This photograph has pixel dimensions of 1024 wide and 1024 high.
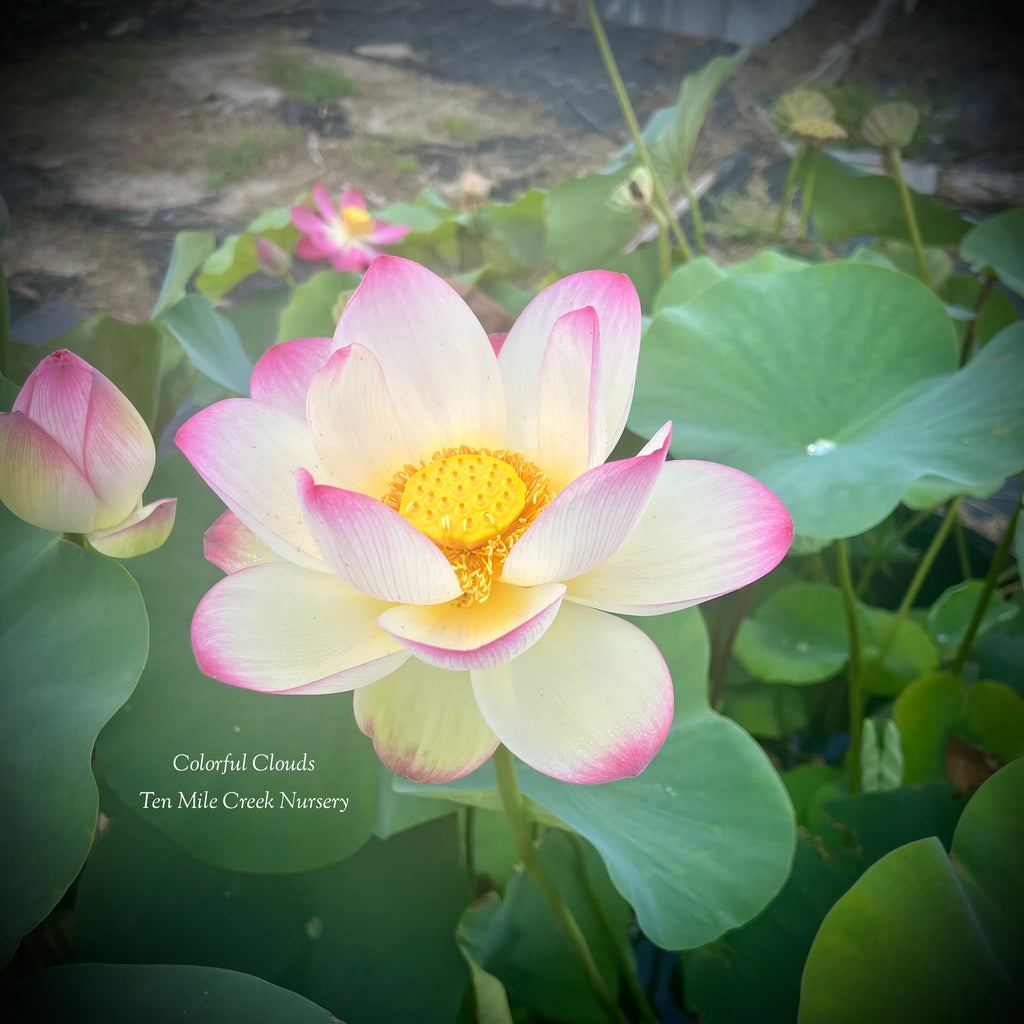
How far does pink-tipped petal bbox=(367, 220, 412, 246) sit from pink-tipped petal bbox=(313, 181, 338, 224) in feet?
0.12

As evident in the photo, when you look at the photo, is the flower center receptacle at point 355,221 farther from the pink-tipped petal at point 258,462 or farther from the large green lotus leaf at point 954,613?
the large green lotus leaf at point 954,613

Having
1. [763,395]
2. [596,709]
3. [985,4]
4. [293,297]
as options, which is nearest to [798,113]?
[985,4]

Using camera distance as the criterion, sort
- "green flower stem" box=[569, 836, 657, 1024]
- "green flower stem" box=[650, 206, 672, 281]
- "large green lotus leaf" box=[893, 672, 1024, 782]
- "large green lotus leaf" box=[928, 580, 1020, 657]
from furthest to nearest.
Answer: "large green lotus leaf" box=[928, 580, 1020, 657] < "green flower stem" box=[650, 206, 672, 281] < "large green lotus leaf" box=[893, 672, 1024, 782] < "green flower stem" box=[569, 836, 657, 1024]

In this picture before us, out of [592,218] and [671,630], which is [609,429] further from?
[592,218]

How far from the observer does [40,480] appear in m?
0.32

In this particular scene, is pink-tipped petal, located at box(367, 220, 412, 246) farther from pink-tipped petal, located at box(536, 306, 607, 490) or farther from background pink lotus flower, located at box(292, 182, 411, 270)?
pink-tipped petal, located at box(536, 306, 607, 490)

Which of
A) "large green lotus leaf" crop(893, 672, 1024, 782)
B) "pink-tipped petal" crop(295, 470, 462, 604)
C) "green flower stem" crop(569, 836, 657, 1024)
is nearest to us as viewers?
"pink-tipped petal" crop(295, 470, 462, 604)

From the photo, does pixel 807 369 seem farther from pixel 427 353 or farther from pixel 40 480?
pixel 40 480

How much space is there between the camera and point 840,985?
338mm

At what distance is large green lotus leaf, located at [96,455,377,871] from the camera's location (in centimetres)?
36

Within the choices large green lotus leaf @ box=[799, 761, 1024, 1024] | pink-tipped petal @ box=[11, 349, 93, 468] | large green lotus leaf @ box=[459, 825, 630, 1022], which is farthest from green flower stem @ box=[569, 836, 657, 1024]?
pink-tipped petal @ box=[11, 349, 93, 468]

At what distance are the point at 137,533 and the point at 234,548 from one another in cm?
5

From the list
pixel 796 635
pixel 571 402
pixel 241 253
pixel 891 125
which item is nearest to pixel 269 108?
pixel 241 253

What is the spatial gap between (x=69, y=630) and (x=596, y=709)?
0.78 feet
